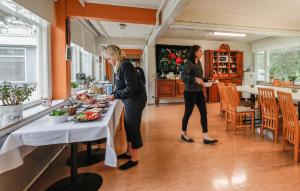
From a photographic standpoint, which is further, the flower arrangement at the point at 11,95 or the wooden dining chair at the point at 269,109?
the wooden dining chair at the point at 269,109

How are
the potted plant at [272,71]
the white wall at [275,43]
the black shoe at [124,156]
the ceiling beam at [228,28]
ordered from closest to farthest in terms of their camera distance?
the black shoe at [124,156], the ceiling beam at [228,28], the white wall at [275,43], the potted plant at [272,71]

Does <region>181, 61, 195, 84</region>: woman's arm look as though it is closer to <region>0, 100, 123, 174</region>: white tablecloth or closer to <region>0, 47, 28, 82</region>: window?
<region>0, 100, 123, 174</region>: white tablecloth

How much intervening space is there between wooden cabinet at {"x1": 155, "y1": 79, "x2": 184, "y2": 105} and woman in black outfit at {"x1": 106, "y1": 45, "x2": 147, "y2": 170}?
5027 millimetres

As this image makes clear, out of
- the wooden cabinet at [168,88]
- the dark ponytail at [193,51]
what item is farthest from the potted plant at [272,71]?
the dark ponytail at [193,51]

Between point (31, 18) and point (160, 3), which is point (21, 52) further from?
point (160, 3)

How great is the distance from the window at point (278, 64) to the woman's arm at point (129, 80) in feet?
20.3

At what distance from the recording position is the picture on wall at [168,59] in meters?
7.82

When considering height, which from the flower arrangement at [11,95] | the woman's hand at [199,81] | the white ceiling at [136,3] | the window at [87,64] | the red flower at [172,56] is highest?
the white ceiling at [136,3]

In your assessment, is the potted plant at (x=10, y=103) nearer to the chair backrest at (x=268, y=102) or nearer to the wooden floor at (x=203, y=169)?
the wooden floor at (x=203, y=169)

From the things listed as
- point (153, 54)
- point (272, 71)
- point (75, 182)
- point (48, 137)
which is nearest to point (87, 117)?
point (48, 137)

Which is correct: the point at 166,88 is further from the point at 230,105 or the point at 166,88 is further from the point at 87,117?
the point at 87,117

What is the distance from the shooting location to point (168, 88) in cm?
756

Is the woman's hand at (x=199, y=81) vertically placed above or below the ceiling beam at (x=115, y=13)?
below

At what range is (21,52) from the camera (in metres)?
2.59
